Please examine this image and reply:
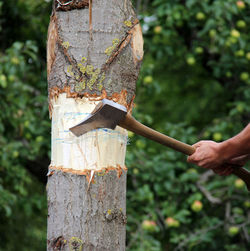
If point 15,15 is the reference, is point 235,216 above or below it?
below

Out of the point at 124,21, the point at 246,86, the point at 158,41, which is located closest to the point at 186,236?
the point at 246,86

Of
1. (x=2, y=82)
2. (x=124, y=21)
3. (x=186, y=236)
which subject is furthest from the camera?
(x=186, y=236)

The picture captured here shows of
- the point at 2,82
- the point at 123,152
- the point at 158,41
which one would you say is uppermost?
the point at 158,41

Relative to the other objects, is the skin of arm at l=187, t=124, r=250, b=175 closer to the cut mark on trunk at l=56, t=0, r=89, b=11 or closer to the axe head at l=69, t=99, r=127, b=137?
the axe head at l=69, t=99, r=127, b=137

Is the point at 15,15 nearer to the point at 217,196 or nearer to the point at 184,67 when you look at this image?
the point at 184,67

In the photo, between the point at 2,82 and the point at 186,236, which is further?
the point at 186,236

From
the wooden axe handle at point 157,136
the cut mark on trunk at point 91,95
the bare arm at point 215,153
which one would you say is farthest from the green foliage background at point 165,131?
the cut mark on trunk at point 91,95

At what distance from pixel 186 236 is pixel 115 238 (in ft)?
7.64

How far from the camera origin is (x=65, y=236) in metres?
1.71

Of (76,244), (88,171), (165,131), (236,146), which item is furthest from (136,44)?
(165,131)

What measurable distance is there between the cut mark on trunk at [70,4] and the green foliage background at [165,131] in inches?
70.3

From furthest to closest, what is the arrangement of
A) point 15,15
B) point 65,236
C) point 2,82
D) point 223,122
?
point 15,15 → point 223,122 → point 2,82 → point 65,236

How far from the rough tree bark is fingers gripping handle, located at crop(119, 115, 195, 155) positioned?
5 centimetres

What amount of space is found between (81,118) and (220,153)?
0.79m
